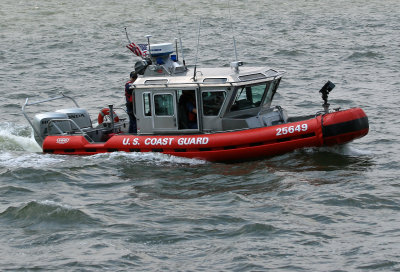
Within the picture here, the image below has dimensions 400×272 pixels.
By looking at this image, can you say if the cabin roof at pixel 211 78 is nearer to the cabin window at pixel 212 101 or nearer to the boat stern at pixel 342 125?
the cabin window at pixel 212 101

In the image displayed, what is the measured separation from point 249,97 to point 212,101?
75cm

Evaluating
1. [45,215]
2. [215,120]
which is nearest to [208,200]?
[215,120]

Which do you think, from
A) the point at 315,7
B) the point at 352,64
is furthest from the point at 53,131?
the point at 315,7

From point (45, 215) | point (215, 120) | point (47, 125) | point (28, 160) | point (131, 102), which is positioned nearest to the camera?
point (45, 215)

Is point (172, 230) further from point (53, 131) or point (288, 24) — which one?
point (288, 24)

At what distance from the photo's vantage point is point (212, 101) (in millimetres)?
14625

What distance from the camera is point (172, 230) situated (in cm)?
1148

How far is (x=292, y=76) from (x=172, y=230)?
14.0 m

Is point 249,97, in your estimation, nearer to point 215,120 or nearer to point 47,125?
point 215,120

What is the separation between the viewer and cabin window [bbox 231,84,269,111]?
14633mm

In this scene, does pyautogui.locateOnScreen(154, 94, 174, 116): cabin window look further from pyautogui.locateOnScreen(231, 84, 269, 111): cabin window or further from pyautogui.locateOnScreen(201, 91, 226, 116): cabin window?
pyautogui.locateOnScreen(231, 84, 269, 111): cabin window

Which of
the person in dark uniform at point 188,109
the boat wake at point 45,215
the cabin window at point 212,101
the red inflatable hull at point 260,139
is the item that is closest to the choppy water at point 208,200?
the boat wake at point 45,215

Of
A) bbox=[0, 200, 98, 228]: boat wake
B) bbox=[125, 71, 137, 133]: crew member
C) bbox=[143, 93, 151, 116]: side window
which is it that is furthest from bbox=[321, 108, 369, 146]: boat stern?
bbox=[0, 200, 98, 228]: boat wake

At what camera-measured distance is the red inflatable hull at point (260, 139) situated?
14109mm
